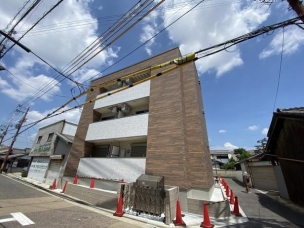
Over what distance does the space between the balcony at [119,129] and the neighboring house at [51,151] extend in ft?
14.8

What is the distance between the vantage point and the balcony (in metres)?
11.5

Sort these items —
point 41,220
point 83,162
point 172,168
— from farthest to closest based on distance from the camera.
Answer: point 83,162
point 172,168
point 41,220

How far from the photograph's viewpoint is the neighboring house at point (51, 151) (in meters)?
16.7

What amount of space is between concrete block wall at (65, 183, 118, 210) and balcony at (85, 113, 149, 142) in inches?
160

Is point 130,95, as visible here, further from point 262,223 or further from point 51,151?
point 51,151

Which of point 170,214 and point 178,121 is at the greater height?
point 178,121

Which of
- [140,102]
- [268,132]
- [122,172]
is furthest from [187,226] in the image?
[140,102]

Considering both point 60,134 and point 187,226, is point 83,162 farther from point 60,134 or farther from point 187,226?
point 187,226

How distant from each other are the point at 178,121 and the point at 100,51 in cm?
587

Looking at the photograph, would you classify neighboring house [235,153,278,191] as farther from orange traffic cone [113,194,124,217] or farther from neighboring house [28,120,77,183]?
neighboring house [28,120,77,183]

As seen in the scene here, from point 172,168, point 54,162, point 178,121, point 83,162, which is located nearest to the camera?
point 172,168

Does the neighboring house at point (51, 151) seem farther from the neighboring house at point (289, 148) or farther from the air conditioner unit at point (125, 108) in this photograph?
the neighboring house at point (289, 148)

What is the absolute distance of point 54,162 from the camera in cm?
1769

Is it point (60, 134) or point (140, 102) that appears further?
point (60, 134)
